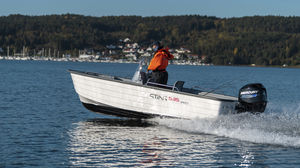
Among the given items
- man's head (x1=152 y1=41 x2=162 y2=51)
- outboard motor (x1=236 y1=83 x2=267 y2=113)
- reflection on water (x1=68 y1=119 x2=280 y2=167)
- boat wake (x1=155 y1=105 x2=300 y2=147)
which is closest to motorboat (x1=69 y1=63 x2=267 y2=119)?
outboard motor (x1=236 y1=83 x2=267 y2=113)

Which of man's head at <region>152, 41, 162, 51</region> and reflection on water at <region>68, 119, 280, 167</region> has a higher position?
man's head at <region>152, 41, 162, 51</region>

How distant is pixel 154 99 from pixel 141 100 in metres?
0.46

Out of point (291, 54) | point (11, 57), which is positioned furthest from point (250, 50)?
point (11, 57)

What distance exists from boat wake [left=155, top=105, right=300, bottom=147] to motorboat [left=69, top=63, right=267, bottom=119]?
0.20 metres

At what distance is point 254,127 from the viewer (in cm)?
1205

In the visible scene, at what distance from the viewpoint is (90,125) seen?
14.4 meters

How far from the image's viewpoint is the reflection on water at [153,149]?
970 centimetres

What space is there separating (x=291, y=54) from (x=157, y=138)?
178086mm

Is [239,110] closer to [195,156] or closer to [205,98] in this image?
[205,98]

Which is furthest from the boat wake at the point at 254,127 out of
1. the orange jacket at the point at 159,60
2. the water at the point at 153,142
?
the orange jacket at the point at 159,60

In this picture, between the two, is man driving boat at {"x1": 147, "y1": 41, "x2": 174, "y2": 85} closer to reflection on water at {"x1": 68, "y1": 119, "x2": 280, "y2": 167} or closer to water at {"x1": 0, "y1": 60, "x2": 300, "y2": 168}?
water at {"x1": 0, "y1": 60, "x2": 300, "y2": 168}

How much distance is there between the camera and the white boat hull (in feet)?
40.4

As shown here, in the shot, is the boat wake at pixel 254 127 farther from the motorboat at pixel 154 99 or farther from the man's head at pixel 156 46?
the man's head at pixel 156 46

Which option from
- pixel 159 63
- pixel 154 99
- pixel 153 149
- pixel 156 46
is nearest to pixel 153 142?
pixel 153 149
